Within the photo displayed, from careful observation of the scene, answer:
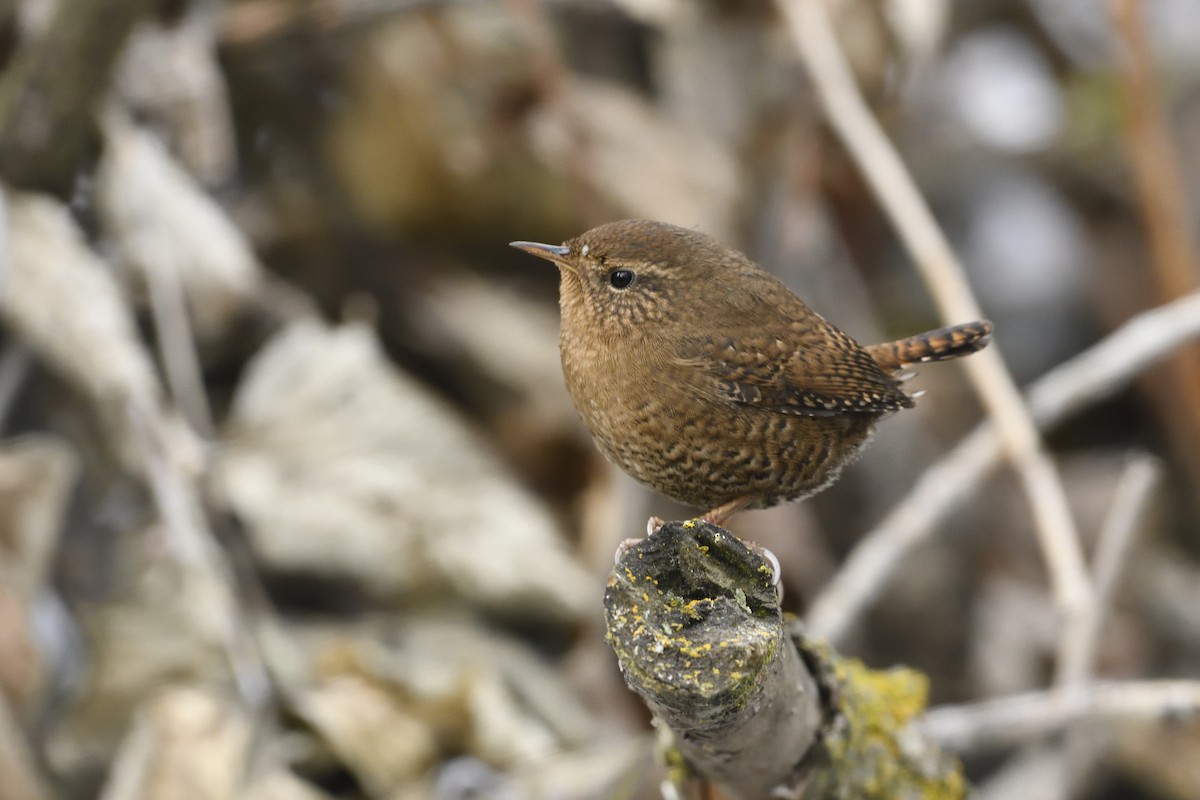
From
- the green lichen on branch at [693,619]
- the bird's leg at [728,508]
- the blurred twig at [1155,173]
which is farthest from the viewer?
the blurred twig at [1155,173]

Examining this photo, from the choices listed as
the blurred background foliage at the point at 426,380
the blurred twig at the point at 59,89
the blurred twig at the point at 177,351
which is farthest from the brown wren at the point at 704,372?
the blurred twig at the point at 59,89

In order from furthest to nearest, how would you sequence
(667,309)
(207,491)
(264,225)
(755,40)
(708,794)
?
(755,40) < (264,225) < (207,491) < (667,309) < (708,794)

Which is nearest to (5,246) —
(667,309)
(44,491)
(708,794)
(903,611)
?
(44,491)

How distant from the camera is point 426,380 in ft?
14.7

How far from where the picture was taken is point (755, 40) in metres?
5.18

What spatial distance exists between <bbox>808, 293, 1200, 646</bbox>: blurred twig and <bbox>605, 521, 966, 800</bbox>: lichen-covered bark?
2.33 feet

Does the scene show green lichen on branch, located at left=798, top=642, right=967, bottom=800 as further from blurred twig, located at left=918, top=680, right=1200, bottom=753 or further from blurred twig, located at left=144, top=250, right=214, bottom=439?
blurred twig, located at left=144, top=250, right=214, bottom=439

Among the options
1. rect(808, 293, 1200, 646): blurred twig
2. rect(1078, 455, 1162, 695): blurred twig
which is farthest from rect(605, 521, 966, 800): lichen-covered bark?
rect(1078, 455, 1162, 695): blurred twig

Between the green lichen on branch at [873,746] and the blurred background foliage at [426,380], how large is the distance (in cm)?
76

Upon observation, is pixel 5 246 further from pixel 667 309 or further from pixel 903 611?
pixel 903 611

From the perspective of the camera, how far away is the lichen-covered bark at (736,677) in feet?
5.52

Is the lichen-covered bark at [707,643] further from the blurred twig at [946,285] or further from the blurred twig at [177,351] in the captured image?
the blurred twig at [177,351]

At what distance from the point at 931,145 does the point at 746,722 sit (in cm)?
453

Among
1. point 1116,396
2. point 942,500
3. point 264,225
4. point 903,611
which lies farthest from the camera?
point 1116,396
